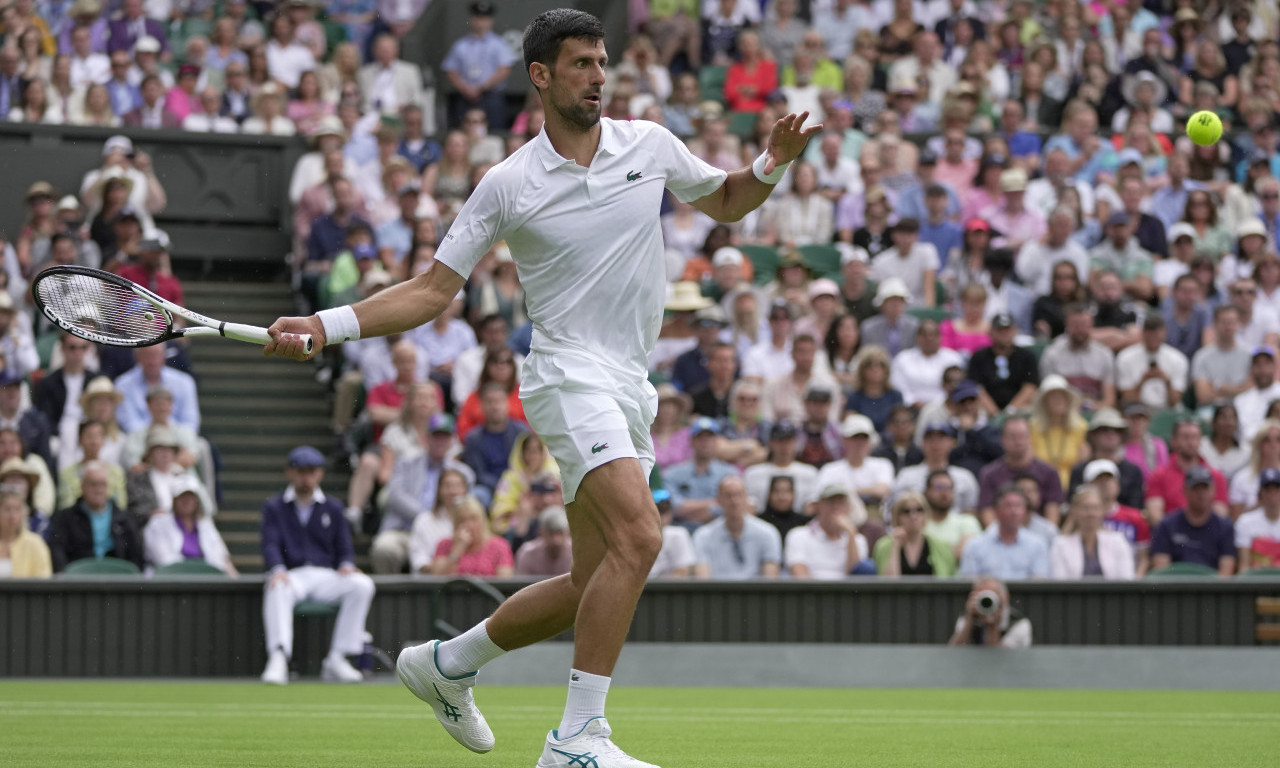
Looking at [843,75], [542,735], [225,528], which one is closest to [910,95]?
[843,75]

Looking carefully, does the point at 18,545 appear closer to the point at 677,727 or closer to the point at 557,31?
the point at 677,727

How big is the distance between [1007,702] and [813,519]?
3.13m

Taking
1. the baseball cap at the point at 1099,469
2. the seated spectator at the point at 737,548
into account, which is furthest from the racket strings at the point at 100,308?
the baseball cap at the point at 1099,469

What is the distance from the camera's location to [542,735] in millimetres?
7750

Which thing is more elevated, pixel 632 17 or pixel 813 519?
pixel 632 17

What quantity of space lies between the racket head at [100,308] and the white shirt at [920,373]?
30.7 ft

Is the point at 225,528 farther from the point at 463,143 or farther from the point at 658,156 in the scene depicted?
the point at 658,156

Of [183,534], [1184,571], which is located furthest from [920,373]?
[183,534]

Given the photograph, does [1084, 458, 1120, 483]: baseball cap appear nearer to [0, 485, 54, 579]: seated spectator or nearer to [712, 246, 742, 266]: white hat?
[712, 246, 742, 266]: white hat

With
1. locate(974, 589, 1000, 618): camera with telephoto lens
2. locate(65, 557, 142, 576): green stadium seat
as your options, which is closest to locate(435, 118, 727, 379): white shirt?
locate(974, 589, 1000, 618): camera with telephoto lens

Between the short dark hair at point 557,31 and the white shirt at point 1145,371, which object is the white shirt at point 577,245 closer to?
the short dark hair at point 557,31

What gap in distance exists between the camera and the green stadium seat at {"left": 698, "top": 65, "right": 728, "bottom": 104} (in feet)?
63.7

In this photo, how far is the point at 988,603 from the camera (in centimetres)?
1200

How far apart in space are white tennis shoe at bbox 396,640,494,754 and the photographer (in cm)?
624
